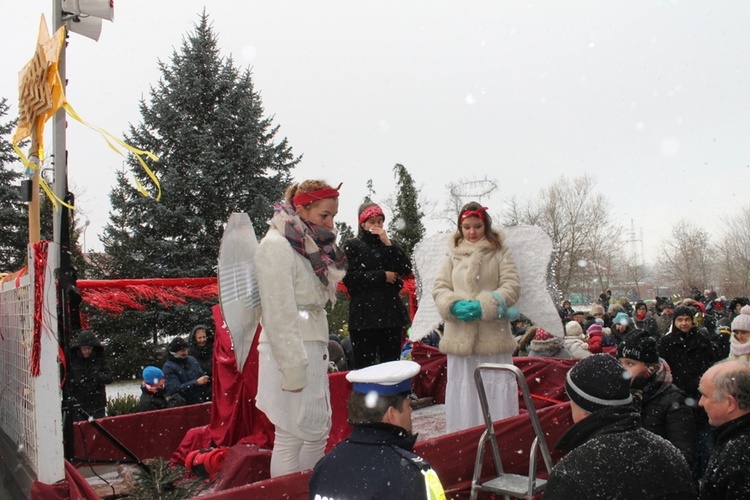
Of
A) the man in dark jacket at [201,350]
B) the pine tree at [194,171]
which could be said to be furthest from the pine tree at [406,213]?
the man in dark jacket at [201,350]

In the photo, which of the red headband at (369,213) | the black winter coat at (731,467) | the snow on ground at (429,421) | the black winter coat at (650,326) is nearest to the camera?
the black winter coat at (731,467)

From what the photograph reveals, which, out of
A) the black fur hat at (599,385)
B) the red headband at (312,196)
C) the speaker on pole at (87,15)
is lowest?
the black fur hat at (599,385)

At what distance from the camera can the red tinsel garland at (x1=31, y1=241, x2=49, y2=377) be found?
3115 mm

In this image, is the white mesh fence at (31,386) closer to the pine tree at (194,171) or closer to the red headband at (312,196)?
the red headband at (312,196)

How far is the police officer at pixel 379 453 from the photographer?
1855 mm

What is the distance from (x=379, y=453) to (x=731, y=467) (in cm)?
148

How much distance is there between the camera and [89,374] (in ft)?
22.5

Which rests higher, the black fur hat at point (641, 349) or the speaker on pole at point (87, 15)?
the speaker on pole at point (87, 15)

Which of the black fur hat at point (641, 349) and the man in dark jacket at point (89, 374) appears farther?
the man in dark jacket at point (89, 374)

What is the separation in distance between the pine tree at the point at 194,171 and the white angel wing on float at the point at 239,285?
34.7 feet

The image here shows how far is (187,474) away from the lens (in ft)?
13.8

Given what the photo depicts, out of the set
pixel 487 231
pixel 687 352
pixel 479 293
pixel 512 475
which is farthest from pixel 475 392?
pixel 687 352

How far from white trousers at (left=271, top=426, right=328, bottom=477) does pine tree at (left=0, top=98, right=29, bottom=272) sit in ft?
52.3

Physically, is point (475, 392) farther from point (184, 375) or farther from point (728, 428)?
point (184, 375)
